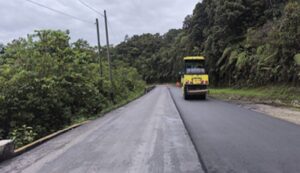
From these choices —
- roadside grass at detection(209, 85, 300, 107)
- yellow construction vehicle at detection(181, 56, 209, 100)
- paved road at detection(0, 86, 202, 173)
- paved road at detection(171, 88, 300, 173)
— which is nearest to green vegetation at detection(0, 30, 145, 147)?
paved road at detection(0, 86, 202, 173)

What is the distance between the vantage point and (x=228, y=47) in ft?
137

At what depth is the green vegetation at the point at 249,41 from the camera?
25.1 metres

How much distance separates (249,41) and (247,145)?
1091 inches

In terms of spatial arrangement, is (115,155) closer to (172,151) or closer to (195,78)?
(172,151)

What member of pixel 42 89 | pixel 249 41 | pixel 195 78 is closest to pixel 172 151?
pixel 42 89

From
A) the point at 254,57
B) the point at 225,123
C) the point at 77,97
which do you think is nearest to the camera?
the point at 225,123

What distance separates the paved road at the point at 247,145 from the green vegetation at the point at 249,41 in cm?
1307

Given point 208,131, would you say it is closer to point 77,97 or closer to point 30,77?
point 30,77

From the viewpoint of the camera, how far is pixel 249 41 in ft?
114

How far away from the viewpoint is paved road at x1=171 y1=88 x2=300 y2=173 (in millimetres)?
6633

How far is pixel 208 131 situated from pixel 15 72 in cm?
970

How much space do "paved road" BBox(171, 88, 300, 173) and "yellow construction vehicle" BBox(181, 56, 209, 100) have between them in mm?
Result: 13709

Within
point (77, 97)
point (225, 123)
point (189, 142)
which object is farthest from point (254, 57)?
point (189, 142)

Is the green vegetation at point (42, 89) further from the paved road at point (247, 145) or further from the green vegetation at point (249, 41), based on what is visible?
the green vegetation at point (249, 41)
